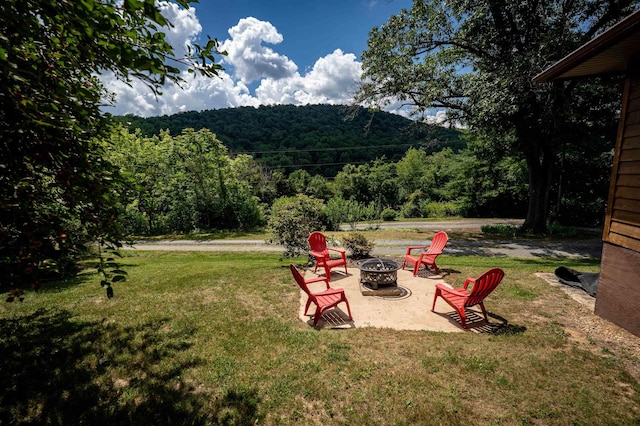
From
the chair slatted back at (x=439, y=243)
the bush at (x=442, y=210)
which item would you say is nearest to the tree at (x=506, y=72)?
the chair slatted back at (x=439, y=243)

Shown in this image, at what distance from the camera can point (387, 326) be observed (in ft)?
15.4

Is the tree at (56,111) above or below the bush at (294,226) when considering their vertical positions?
above

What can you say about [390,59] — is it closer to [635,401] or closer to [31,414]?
[635,401]

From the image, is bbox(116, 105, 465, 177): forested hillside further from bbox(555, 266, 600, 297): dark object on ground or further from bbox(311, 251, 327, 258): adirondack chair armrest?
bbox(555, 266, 600, 297): dark object on ground

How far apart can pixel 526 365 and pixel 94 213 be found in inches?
195

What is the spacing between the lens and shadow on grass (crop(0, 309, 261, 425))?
2795 millimetres

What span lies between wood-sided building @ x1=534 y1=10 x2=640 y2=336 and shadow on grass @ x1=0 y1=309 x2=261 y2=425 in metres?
5.50

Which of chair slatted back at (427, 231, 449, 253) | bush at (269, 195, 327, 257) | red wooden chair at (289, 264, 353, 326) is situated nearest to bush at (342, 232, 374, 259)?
bush at (269, 195, 327, 257)

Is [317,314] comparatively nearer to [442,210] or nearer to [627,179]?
[627,179]

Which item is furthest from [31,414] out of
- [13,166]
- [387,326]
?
[387,326]

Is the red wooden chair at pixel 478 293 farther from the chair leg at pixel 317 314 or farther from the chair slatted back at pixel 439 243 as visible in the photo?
the chair slatted back at pixel 439 243

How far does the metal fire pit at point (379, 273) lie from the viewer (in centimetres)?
604

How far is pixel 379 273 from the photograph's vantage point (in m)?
6.02

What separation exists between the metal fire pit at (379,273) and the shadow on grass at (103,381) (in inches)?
139
